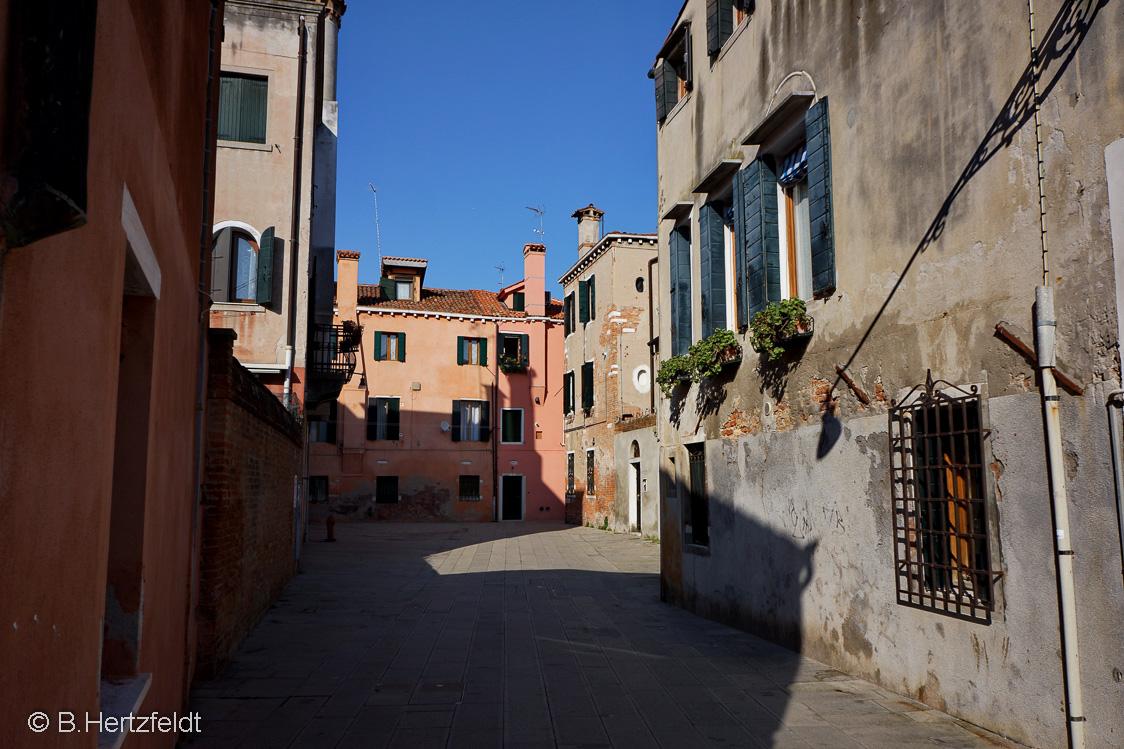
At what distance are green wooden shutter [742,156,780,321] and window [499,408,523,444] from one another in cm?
2353

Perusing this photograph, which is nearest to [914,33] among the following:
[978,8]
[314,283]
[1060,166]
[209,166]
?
[978,8]

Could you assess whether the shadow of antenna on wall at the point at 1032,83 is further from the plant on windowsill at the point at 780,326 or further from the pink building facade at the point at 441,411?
the pink building facade at the point at 441,411

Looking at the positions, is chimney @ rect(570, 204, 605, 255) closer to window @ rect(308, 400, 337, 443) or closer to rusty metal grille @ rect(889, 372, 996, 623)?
window @ rect(308, 400, 337, 443)

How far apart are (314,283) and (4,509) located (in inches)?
609

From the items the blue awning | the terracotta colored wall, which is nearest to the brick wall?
the terracotta colored wall

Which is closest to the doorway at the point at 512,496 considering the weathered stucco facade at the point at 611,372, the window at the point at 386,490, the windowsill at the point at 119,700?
the weathered stucco facade at the point at 611,372

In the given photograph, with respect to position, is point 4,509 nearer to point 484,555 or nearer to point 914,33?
point 914,33

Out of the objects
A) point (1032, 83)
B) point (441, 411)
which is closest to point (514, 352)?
point (441, 411)

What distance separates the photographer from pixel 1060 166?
4680 millimetres

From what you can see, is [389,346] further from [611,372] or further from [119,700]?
[119,700]

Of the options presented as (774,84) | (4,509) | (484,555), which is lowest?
(484,555)

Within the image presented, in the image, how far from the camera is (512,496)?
31.5 meters

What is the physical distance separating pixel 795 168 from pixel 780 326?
63.6 inches

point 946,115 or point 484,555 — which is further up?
point 946,115
